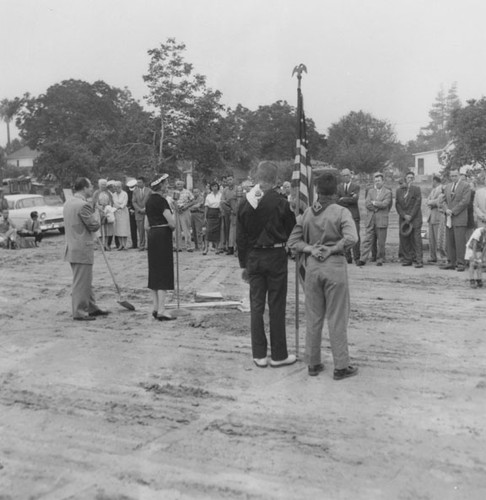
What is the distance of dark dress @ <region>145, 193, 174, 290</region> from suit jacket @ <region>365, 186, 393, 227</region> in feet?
19.5

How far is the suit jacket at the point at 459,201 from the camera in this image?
1155 cm

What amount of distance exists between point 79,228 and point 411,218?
6.91m

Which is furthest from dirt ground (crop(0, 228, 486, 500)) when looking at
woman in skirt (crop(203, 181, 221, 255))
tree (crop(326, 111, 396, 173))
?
tree (crop(326, 111, 396, 173))

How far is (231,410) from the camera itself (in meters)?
4.97

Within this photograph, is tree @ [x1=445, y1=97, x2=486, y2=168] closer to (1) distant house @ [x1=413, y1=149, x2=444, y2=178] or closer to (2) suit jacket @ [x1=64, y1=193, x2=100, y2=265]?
(2) suit jacket @ [x1=64, y1=193, x2=100, y2=265]

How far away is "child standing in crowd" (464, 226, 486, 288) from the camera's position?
32.8ft

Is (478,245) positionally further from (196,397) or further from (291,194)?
(196,397)

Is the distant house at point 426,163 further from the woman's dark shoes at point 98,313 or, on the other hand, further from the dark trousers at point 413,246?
the woman's dark shoes at point 98,313

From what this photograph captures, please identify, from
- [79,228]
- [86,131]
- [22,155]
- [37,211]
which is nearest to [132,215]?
[37,211]

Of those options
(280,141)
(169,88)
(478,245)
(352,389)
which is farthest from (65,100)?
(352,389)

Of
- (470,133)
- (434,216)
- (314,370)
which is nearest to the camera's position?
(314,370)

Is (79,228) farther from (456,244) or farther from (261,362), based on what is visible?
(456,244)

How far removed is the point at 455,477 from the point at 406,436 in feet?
2.07

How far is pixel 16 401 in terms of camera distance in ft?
17.3
